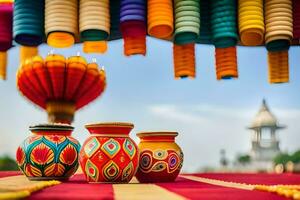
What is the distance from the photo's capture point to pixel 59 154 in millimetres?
2352

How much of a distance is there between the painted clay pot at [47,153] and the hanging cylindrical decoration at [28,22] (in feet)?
4.12

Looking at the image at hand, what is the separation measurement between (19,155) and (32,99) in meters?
3.62

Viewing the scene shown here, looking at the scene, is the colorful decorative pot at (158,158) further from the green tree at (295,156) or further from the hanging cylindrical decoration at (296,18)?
the green tree at (295,156)

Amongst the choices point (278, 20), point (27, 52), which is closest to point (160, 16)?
point (278, 20)

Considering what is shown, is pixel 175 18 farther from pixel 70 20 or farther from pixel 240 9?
pixel 70 20

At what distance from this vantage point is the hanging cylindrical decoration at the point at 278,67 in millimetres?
3862

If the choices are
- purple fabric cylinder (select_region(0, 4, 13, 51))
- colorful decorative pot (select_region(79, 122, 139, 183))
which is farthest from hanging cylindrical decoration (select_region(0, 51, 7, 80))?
colorful decorative pot (select_region(79, 122, 139, 183))

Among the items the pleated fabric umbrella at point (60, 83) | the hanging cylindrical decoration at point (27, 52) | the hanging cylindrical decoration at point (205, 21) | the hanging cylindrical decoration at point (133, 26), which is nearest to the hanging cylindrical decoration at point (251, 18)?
the hanging cylindrical decoration at point (205, 21)

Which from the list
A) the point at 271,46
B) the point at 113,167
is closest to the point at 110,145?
the point at 113,167

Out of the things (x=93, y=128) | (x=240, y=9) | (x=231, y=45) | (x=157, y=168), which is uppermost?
(x=240, y=9)

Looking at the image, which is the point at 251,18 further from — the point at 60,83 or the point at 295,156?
the point at 295,156

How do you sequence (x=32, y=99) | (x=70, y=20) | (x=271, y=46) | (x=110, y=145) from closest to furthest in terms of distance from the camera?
(x=110, y=145)
(x=70, y=20)
(x=271, y=46)
(x=32, y=99)

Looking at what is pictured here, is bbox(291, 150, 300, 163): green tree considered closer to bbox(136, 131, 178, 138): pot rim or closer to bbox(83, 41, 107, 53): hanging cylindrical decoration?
bbox(83, 41, 107, 53): hanging cylindrical decoration

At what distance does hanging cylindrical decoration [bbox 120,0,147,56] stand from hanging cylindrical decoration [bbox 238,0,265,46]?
665 millimetres
